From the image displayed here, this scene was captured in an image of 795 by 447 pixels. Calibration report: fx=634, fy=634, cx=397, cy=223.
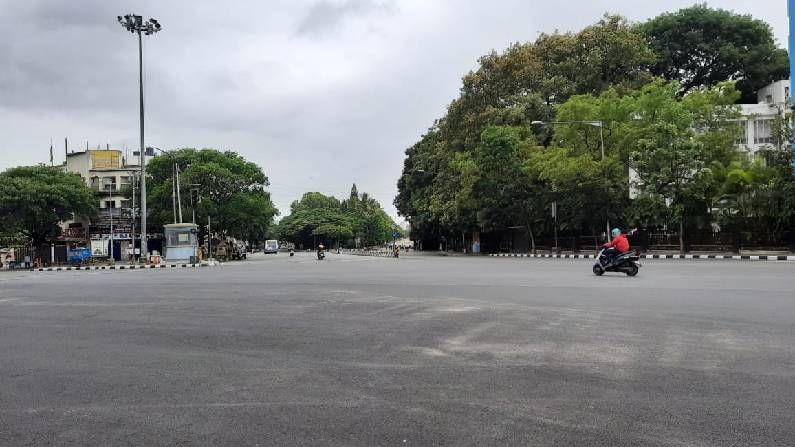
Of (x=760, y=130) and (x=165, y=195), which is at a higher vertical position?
(x=760, y=130)

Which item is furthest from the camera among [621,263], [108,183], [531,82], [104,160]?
[104,160]

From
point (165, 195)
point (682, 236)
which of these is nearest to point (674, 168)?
point (682, 236)

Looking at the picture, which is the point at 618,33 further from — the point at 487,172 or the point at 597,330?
the point at 597,330

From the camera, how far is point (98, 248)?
54.6 meters

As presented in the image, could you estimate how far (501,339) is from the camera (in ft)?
23.6

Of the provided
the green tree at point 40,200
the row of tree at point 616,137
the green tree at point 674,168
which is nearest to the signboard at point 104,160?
the green tree at point 40,200

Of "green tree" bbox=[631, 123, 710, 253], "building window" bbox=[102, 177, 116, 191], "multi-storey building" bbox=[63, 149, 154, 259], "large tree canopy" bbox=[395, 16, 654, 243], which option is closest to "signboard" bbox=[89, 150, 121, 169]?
"multi-storey building" bbox=[63, 149, 154, 259]

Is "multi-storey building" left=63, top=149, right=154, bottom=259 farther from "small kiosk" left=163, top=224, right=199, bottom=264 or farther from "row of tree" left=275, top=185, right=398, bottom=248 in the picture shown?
"row of tree" left=275, top=185, right=398, bottom=248

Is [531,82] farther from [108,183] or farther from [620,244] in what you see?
[108,183]

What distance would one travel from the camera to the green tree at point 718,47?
2035 inches

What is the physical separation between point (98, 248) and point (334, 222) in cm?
5403

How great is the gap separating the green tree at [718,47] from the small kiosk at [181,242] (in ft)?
126

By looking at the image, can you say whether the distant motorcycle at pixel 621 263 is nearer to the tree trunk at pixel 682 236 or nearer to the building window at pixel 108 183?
the tree trunk at pixel 682 236

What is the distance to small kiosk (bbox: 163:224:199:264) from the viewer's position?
133ft
